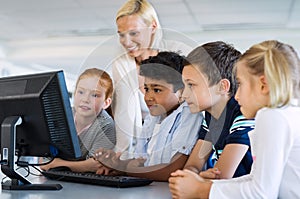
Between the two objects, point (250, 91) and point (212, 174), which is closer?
point (250, 91)


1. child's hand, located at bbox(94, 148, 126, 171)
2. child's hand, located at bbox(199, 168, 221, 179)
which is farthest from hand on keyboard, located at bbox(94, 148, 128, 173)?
child's hand, located at bbox(199, 168, 221, 179)

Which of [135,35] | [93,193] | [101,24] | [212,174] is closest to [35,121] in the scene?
[93,193]

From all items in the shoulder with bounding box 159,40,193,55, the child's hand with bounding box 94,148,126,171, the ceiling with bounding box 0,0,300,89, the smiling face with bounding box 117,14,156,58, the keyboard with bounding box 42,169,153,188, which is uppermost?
the ceiling with bounding box 0,0,300,89

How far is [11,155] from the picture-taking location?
3.75 feet

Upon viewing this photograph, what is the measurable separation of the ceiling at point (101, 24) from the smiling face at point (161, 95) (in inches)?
77.2

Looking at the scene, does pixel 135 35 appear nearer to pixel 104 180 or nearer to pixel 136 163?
pixel 136 163

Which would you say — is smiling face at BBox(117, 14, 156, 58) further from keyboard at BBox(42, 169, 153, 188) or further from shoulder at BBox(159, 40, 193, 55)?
keyboard at BBox(42, 169, 153, 188)

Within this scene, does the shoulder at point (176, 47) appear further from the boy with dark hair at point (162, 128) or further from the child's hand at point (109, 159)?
the child's hand at point (109, 159)

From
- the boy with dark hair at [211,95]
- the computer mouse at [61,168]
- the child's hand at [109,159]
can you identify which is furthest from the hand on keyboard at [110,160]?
the boy with dark hair at [211,95]

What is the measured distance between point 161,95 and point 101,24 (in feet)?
11.3

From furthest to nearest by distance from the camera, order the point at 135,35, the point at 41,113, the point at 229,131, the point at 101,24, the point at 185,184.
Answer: the point at 101,24
the point at 135,35
the point at 229,131
the point at 41,113
the point at 185,184

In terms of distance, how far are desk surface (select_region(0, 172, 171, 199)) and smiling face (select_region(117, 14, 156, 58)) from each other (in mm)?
544

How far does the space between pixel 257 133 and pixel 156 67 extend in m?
0.64

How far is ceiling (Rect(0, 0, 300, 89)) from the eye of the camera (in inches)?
156
